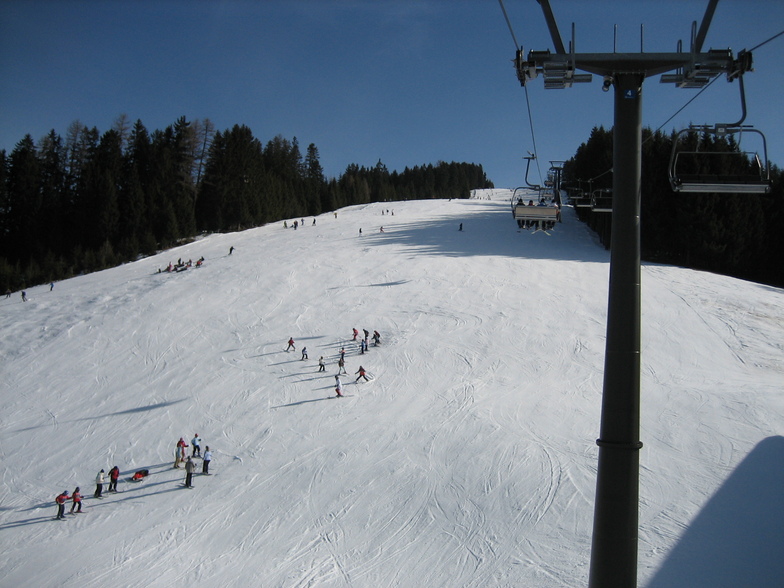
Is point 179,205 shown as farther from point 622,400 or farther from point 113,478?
point 622,400

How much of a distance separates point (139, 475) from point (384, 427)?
308 inches

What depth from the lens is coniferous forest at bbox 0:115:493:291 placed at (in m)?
57.1

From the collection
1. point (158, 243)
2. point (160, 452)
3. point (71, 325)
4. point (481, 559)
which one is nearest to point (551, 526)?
point (481, 559)

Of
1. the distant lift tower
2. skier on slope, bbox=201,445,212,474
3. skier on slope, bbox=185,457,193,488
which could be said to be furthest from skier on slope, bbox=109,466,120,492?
the distant lift tower

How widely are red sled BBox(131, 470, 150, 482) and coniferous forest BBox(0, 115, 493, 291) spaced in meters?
34.9

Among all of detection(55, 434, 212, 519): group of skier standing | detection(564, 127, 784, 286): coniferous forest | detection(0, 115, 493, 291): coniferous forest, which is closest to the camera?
detection(55, 434, 212, 519): group of skier standing

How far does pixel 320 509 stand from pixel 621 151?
43.4ft

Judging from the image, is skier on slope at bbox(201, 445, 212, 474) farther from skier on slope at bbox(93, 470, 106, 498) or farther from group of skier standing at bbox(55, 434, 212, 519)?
skier on slope at bbox(93, 470, 106, 498)

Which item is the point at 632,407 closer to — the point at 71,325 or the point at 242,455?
the point at 242,455

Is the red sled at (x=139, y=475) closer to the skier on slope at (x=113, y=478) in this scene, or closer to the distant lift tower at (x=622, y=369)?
the skier on slope at (x=113, y=478)

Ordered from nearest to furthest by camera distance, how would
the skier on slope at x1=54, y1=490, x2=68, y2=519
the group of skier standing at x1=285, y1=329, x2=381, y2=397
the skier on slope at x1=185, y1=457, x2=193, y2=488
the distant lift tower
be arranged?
the distant lift tower → the skier on slope at x1=54, y1=490, x2=68, y2=519 → the skier on slope at x1=185, y1=457, x2=193, y2=488 → the group of skier standing at x1=285, y1=329, x2=381, y2=397

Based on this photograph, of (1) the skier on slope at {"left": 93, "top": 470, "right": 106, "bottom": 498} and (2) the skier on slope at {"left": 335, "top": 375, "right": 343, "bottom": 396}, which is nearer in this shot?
(1) the skier on slope at {"left": 93, "top": 470, "right": 106, "bottom": 498}

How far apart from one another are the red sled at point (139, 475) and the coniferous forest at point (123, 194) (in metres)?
34.9

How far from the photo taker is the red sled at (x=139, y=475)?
1709 centimetres
